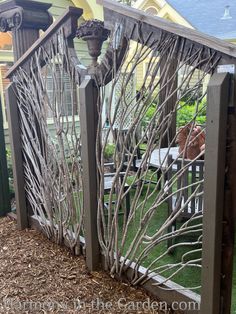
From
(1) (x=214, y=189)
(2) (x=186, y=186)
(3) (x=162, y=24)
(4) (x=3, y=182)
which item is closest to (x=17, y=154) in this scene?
(4) (x=3, y=182)

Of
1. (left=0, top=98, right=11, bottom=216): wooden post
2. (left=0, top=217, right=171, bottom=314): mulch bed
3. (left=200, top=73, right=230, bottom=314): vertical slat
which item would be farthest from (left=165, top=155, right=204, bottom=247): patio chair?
(left=0, top=98, right=11, bottom=216): wooden post

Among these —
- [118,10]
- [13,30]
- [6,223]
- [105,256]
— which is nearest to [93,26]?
[118,10]

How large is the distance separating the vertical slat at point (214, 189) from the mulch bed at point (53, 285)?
19.9 inches

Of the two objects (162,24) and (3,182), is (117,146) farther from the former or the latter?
(3,182)

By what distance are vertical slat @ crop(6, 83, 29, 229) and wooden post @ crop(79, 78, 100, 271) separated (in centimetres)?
111

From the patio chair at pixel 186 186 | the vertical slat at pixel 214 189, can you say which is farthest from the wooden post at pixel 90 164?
the vertical slat at pixel 214 189

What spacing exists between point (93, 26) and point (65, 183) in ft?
4.08

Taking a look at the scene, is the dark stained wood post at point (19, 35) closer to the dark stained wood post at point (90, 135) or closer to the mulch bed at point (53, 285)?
the mulch bed at point (53, 285)

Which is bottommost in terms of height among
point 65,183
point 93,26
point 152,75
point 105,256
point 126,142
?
point 105,256

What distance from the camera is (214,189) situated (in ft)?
5.06

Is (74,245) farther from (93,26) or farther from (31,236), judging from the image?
(93,26)

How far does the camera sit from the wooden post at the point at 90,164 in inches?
84.9

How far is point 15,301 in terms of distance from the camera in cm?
213

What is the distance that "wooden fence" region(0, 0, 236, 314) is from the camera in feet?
5.10
